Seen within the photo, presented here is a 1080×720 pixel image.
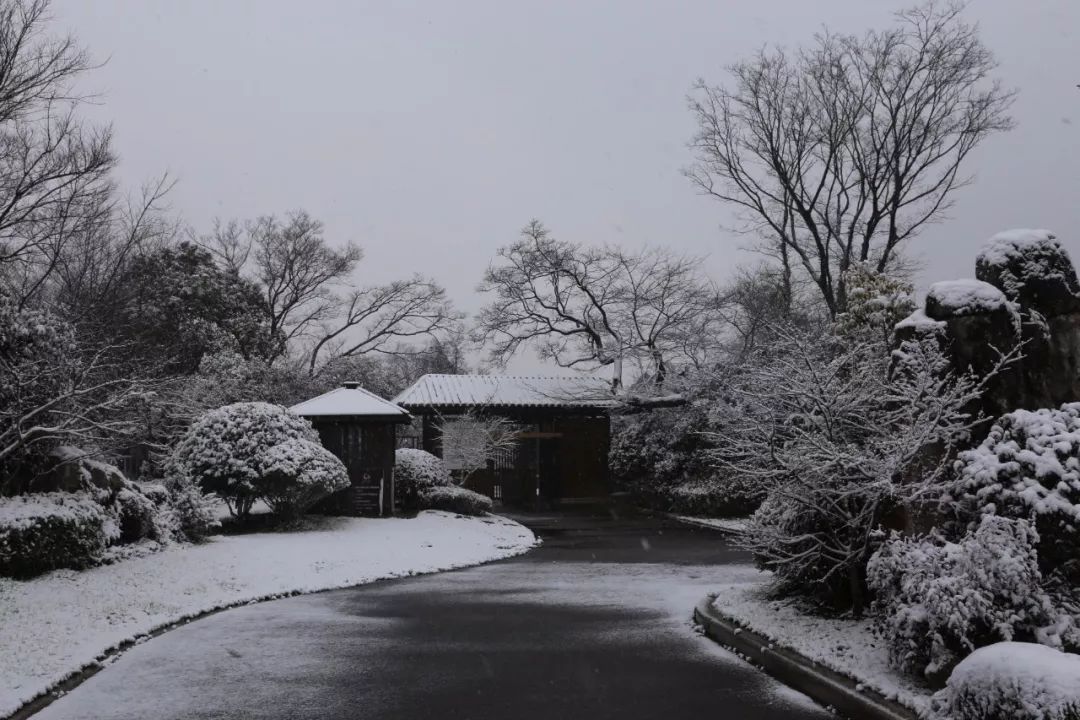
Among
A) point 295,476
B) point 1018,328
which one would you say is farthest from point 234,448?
point 1018,328

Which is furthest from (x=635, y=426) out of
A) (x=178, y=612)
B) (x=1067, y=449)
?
(x=1067, y=449)

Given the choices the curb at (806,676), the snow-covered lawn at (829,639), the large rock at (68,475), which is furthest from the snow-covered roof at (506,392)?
the curb at (806,676)

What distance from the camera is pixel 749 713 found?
598cm

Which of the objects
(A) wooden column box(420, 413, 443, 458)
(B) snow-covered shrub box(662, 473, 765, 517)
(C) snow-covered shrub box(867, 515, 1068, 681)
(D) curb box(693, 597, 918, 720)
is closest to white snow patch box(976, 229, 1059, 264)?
(C) snow-covered shrub box(867, 515, 1068, 681)

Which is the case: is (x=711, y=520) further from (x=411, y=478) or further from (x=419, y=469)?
(x=411, y=478)

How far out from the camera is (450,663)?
756 centimetres

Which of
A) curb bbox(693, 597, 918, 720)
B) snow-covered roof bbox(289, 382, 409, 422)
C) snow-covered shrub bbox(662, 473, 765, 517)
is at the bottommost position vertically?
snow-covered shrub bbox(662, 473, 765, 517)

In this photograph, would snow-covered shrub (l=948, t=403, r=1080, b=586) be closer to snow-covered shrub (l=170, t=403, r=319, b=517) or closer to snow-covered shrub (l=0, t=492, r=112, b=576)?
snow-covered shrub (l=0, t=492, r=112, b=576)

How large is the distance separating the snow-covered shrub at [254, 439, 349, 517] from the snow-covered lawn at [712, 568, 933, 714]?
33.5ft

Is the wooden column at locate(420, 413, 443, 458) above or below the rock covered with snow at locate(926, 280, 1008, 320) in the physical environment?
below

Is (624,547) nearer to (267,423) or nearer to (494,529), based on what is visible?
(494,529)

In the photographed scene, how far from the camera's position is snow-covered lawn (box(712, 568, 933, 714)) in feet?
19.6

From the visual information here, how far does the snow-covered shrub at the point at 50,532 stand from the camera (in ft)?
35.9

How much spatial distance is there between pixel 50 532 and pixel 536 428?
21.7m
